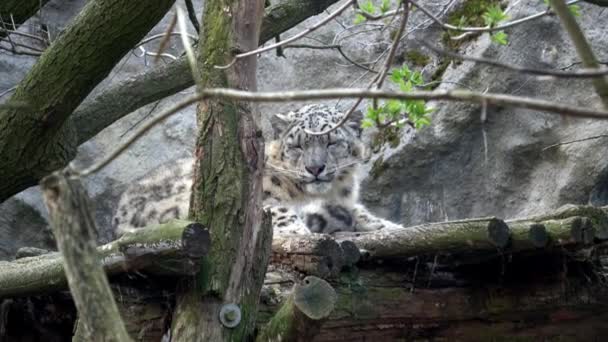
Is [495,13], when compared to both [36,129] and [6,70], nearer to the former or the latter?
[36,129]

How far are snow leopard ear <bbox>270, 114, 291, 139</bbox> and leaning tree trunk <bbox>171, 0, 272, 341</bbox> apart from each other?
3.23 meters

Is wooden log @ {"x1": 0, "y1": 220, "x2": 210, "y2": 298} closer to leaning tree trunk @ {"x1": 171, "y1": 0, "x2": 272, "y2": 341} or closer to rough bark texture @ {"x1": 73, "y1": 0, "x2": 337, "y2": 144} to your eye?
leaning tree trunk @ {"x1": 171, "y1": 0, "x2": 272, "y2": 341}

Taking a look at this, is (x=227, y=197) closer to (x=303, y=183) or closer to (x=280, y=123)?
(x=303, y=183)

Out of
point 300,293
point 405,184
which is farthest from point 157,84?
point 405,184

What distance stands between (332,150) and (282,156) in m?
0.38

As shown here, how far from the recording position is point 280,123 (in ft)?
24.9

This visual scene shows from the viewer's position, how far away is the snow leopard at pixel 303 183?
696 cm

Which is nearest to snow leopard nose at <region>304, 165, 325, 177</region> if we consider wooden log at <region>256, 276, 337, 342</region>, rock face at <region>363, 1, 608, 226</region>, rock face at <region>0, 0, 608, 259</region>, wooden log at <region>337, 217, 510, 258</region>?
rock face at <region>0, 0, 608, 259</region>

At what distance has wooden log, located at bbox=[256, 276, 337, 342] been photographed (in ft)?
12.4

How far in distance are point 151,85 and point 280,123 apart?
150 centimetres

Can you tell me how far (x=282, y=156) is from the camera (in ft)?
24.3

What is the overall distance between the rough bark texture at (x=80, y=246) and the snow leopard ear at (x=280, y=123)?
5.30 metres

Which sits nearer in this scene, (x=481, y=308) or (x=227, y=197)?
(x=227, y=197)

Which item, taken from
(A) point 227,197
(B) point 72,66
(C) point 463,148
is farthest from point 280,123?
(A) point 227,197
